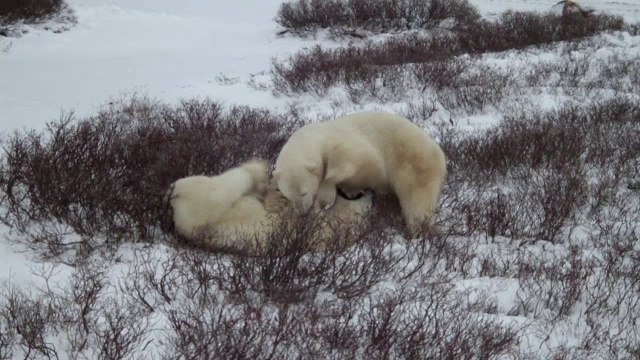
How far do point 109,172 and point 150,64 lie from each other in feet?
28.7

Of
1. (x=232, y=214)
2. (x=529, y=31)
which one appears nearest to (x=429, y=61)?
(x=529, y=31)

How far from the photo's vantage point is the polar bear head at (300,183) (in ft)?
10.0

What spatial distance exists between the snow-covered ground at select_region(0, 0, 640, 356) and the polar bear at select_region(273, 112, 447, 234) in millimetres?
628

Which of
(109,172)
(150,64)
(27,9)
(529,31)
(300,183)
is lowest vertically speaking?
(529,31)

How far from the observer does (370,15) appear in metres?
17.8

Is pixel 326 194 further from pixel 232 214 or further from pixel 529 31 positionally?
pixel 529 31

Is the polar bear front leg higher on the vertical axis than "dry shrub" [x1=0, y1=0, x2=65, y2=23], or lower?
lower

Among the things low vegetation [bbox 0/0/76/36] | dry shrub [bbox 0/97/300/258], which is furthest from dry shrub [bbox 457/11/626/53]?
low vegetation [bbox 0/0/76/36]

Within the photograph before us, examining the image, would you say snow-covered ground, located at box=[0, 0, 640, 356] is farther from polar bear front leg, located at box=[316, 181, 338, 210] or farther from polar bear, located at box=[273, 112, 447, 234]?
polar bear front leg, located at box=[316, 181, 338, 210]

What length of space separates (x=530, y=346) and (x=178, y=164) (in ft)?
8.68

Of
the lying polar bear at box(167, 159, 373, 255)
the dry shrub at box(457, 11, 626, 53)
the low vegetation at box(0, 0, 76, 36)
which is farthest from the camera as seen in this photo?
the low vegetation at box(0, 0, 76, 36)

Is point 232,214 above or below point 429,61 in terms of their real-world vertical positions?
above

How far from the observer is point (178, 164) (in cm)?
409

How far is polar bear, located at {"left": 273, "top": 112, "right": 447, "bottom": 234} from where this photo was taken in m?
3.12
